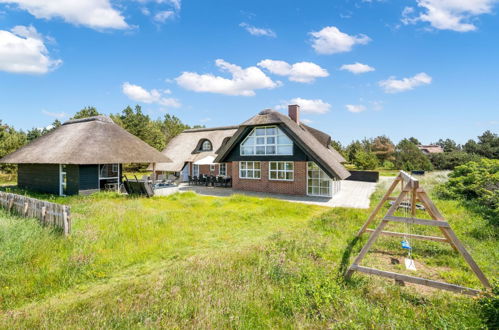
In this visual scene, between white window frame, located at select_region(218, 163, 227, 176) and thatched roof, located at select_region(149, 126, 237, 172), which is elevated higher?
thatched roof, located at select_region(149, 126, 237, 172)

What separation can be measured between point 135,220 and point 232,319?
225 inches

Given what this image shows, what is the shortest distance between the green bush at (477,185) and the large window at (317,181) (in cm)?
636

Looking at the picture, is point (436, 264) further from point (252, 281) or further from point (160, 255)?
point (160, 255)

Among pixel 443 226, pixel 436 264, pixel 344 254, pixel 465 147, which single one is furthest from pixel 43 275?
pixel 465 147

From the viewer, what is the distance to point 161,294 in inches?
157

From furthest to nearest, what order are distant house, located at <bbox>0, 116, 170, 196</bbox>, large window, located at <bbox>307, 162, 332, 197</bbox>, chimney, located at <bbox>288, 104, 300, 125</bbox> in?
chimney, located at <bbox>288, 104, 300, 125</bbox>
large window, located at <bbox>307, 162, 332, 197</bbox>
distant house, located at <bbox>0, 116, 170, 196</bbox>

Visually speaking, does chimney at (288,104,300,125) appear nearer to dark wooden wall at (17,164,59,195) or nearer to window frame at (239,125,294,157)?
window frame at (239,125,294,157)

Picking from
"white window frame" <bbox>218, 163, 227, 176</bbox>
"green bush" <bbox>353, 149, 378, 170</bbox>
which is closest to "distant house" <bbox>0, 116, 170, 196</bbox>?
"white window frame" <bbox>218, 163, 227, 176</bbox>

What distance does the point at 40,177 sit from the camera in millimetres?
16297

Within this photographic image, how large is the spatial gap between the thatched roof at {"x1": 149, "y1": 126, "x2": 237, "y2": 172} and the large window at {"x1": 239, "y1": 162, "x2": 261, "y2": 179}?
15.3 ft

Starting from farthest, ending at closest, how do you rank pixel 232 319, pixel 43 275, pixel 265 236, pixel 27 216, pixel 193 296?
pixel 27 216, pixel 265 236, pixel 43 275, pixel 193 296, pixel 232 319

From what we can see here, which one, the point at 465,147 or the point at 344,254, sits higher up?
the point at 465,147

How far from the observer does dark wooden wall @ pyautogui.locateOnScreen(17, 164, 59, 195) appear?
15.5 m

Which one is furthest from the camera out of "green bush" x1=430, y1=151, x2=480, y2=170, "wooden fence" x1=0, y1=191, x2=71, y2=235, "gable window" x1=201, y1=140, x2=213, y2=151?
"green bush" x1=430, y1=151, x2=480, y2=170
